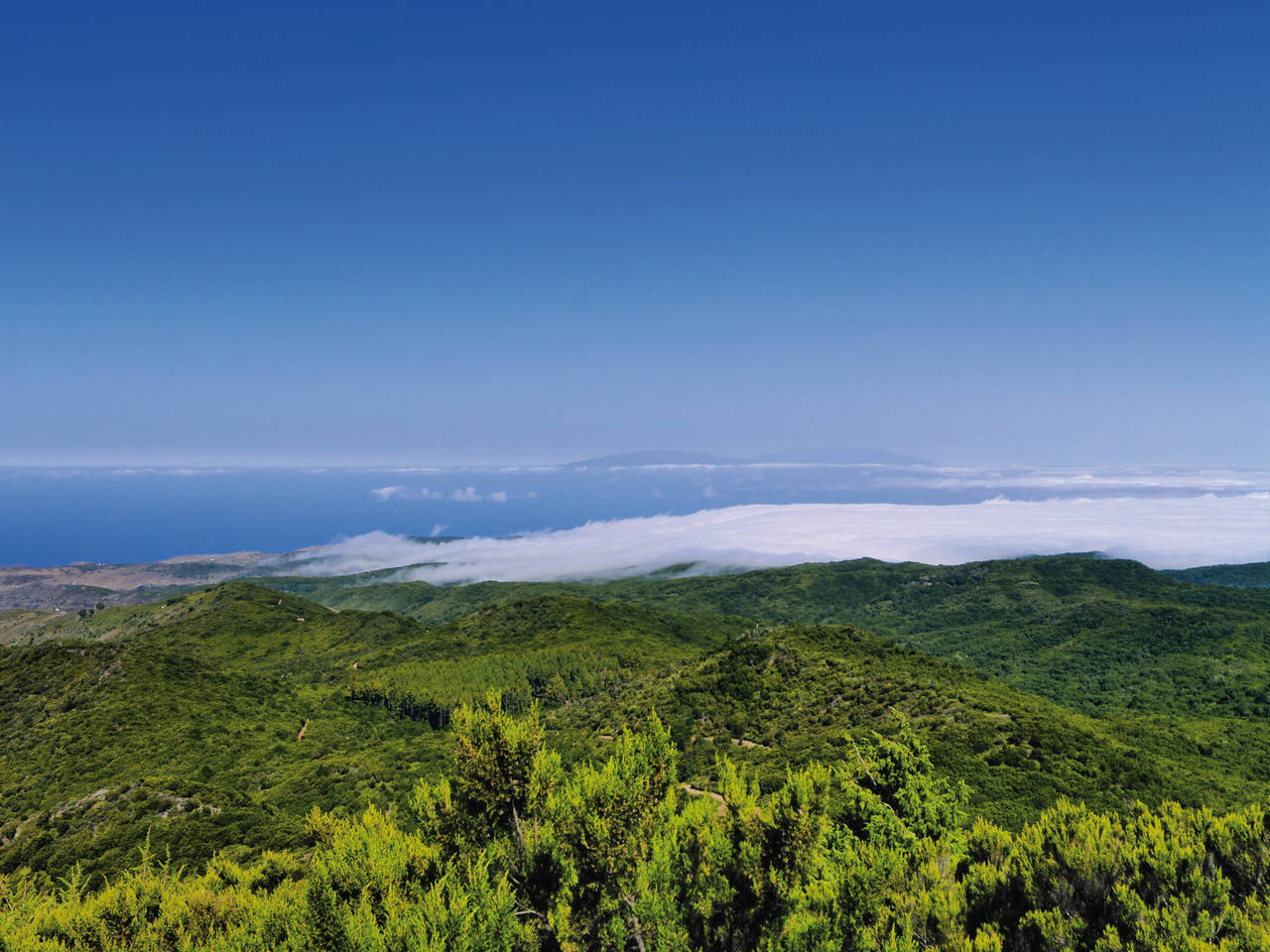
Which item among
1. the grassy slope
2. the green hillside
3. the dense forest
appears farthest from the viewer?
the green hillside

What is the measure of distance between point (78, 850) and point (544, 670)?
65091mm

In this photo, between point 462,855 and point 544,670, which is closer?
point 462,855

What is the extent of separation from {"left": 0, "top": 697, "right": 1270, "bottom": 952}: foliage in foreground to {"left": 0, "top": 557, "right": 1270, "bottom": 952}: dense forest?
98 millimetres

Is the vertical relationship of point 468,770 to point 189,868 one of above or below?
above

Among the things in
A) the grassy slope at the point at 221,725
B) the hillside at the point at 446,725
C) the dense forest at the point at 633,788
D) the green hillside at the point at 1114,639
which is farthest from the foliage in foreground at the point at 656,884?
the green hillside at the point at 1114,639

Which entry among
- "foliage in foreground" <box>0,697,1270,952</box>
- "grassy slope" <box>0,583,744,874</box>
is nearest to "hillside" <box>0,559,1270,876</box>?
"grassy slope" <box>0,583,744,874</box>

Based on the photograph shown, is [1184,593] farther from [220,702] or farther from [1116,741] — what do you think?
[220,702]

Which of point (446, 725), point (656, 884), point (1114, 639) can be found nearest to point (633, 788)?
point (656, 884)

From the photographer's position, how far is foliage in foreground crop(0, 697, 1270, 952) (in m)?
14.4

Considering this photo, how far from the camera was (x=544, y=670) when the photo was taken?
105 meters

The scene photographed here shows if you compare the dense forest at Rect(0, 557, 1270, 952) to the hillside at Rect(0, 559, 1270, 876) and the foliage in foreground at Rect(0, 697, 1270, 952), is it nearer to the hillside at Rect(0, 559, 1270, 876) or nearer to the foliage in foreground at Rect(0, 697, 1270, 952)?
the foliage in foreground at Rect(0, 697, 1270, 952)

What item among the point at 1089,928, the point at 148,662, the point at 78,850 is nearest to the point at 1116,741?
the point at 1089,928

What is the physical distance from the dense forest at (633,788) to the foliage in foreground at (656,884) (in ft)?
0.32

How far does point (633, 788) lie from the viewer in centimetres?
1809
